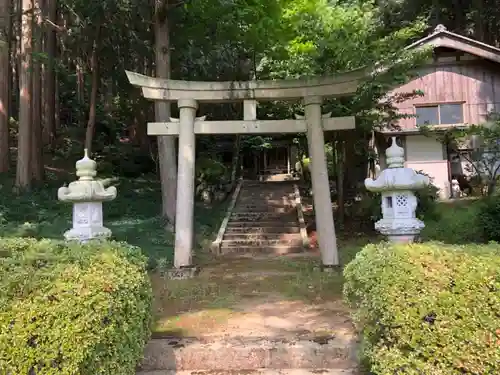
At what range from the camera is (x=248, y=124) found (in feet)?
28.7

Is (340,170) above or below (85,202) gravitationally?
above

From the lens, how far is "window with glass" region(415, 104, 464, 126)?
1588cm

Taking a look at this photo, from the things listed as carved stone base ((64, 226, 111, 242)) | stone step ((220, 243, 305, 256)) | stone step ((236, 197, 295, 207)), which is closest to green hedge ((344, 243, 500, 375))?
carved stone base ((64, 226, 111, 242))

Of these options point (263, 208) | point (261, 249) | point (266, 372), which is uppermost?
point (263, 208)

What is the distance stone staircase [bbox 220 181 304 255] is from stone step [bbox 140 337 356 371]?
282 inches

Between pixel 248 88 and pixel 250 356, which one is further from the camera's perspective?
pixel 248 88

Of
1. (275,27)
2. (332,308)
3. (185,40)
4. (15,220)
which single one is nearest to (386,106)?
(275,27)

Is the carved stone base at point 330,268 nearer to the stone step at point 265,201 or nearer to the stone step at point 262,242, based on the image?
the stone step at point 262,242

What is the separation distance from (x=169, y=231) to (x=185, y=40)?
6.42 meters

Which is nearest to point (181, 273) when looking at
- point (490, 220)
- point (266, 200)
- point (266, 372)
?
point (266, 372)

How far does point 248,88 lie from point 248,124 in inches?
29.2

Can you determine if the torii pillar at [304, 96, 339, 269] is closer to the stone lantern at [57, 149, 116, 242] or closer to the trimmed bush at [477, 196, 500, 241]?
the trimmed bush at [477, 196, 500, 241]

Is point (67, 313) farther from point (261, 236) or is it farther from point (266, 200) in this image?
point (266, 200)

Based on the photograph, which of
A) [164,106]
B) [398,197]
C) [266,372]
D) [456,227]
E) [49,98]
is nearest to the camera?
[266,372]
